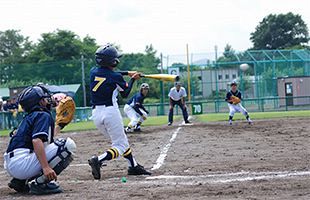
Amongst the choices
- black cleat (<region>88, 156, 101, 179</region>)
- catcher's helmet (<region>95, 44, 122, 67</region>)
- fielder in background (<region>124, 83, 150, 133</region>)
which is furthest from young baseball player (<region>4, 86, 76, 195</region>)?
fielder in background (<region>124, 83, 150, 133</region>)

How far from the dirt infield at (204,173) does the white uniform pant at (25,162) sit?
0.28 metres

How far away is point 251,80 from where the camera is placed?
3991cm

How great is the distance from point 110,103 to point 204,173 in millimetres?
1714

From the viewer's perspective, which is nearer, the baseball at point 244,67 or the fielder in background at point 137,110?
the fielder in background at point 137,110

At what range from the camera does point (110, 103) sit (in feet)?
27.0

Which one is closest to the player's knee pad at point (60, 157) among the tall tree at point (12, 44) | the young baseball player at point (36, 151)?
the young baseball player at point (36, 151)

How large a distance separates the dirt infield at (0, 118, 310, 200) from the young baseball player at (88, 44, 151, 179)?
0.38 metres

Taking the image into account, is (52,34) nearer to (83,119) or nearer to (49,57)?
(49,57)

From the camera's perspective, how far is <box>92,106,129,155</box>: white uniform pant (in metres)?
8.14

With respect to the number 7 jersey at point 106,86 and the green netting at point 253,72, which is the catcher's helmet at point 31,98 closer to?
the number 7 jersey at point 106,86

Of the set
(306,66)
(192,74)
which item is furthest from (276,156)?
(306,66)

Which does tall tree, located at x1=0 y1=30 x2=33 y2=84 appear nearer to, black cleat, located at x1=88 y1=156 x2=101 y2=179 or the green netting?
the green netting

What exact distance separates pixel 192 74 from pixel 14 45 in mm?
57273

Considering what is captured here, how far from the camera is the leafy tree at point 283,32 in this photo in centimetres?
9544
